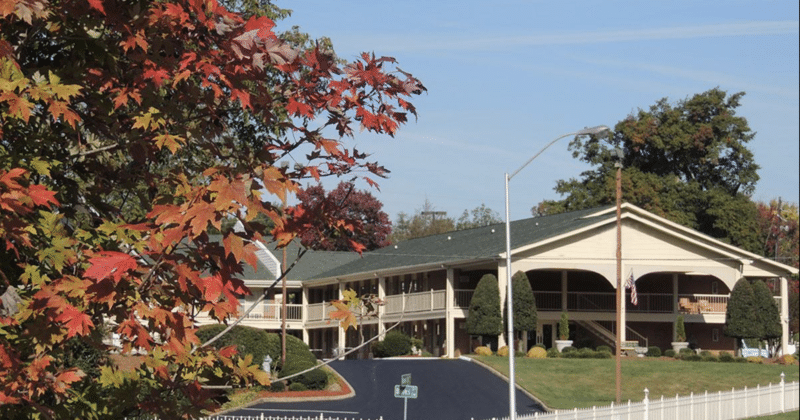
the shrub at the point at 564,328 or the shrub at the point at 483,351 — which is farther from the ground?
the shrub at the point at 564,328

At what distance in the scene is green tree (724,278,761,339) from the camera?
52.0 metres

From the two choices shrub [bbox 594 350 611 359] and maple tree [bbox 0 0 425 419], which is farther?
shrub [bbox 594 350 611 359]

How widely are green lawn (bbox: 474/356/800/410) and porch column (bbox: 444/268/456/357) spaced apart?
439 centimetres

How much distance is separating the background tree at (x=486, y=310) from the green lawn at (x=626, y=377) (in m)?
2.44

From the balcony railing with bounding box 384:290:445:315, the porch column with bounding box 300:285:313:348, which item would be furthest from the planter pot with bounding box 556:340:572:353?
the porch column with bounding box 300:285:313:348

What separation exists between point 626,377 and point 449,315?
11127 mm

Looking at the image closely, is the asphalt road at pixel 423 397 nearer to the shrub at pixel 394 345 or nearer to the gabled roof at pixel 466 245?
the shrub at pixel 394 345

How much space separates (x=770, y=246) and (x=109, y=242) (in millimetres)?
93493

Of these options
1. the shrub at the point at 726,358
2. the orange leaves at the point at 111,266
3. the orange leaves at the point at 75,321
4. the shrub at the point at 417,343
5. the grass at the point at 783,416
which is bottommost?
the grass at the point at 783,416

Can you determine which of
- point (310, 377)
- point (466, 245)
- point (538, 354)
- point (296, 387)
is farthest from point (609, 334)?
point (296, 387)

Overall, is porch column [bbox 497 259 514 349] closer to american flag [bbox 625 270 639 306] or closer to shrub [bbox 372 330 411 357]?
shrub [bbox 372 330 411 357]

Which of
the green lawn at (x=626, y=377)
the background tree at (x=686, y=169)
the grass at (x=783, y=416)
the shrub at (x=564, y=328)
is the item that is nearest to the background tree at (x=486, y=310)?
the green lawn at (x=626, y=377)

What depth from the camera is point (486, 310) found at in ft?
164

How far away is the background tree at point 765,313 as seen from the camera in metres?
52.3
